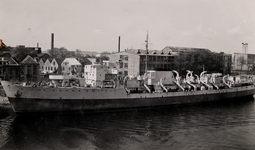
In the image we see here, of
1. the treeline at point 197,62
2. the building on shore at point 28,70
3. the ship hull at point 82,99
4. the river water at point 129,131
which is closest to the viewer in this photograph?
the river water at point 129,131

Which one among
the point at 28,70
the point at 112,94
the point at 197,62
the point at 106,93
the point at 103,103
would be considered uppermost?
the point at 197,62

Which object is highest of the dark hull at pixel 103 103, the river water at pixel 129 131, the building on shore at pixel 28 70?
the building on shore at pixel 28 70

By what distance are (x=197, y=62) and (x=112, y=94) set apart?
2525 cm

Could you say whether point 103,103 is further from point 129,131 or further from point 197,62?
point 197,62

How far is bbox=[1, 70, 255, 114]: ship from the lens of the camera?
57.8ft

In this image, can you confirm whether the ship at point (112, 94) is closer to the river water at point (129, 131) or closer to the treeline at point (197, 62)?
the river water at point (129, 131)

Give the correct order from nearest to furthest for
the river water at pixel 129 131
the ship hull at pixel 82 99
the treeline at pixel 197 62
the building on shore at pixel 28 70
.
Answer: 1. the river water at pixel 129 131
2. the ship hull at pixel 82 99
3. the building on shore at pixel 28 70
4. the treeline at pixel 197 62

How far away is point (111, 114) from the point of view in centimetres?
1938

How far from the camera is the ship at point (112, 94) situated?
17.6 metres

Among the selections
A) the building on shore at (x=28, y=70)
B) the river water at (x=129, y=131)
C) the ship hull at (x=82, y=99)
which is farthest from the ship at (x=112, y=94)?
the building on shore at (x=28, y=70)

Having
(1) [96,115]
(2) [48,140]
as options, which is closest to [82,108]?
(1) [96,115]

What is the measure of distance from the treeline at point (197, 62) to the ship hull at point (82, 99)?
15.3 meters

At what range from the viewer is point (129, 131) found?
15.1 m

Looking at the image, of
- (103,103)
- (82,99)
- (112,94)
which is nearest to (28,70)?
(82,99)
